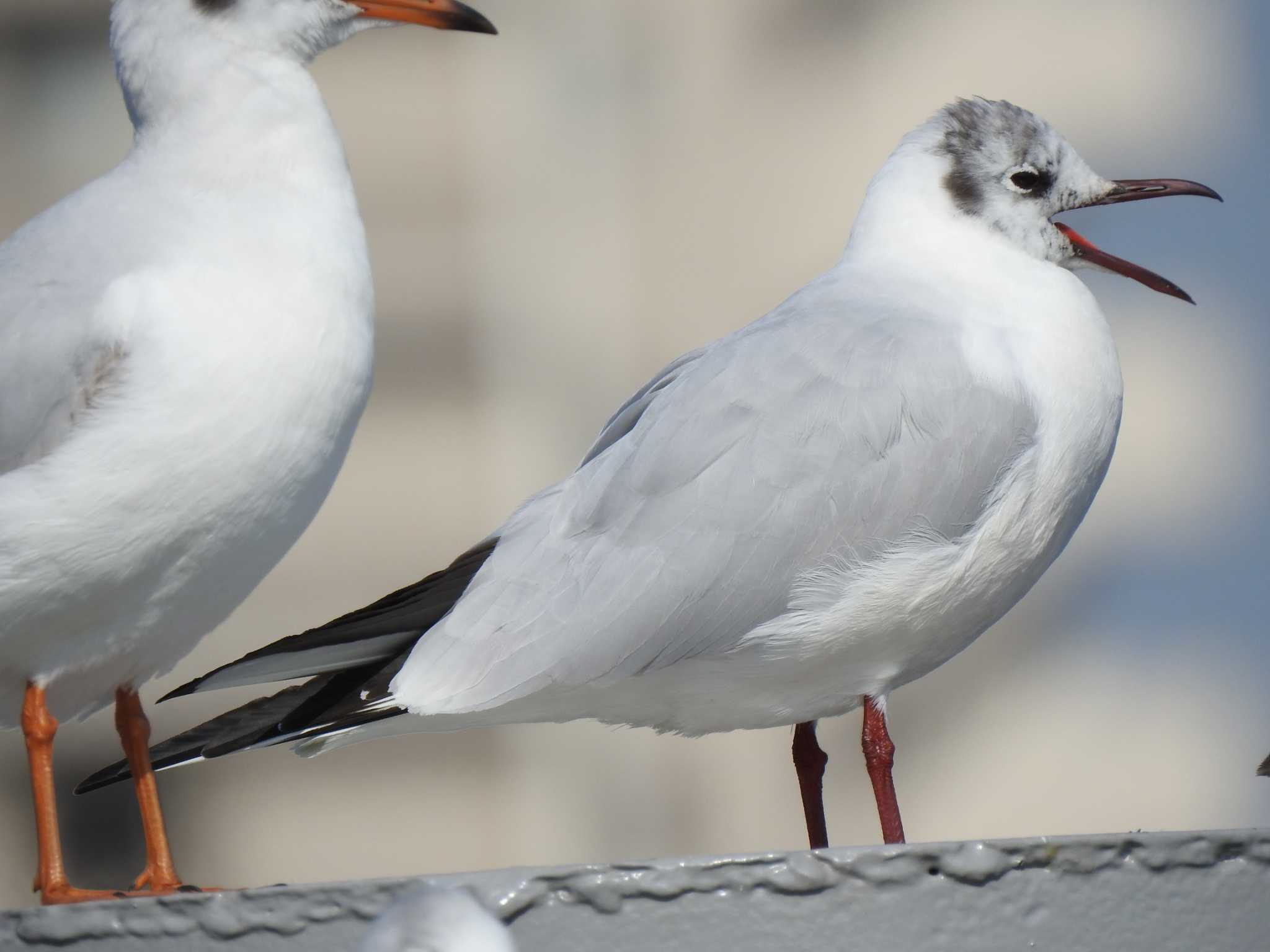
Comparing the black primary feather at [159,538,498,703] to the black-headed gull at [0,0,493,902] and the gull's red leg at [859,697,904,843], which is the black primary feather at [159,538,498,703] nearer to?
the black-headed gull at [0,0,493,902]

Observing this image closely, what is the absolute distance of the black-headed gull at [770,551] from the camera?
2006 mm

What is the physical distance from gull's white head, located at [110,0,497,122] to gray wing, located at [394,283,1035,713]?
0.52 m

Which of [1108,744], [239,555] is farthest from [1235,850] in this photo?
[1108,744]

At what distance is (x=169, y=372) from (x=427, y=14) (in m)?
0.55

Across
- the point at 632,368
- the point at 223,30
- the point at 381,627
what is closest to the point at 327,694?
the point at 381,627

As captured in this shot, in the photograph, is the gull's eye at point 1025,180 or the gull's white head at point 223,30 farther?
the gull's eye at point 1025,180

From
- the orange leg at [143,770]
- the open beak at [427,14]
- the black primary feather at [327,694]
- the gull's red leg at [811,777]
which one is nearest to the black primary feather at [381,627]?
the black primary feather at [327,694]

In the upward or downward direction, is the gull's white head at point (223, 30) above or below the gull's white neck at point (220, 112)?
above

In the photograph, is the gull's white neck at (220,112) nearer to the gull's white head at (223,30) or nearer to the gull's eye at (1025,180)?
the gull's white head at (223,30)

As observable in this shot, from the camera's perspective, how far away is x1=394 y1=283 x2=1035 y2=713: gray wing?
6.65 ft

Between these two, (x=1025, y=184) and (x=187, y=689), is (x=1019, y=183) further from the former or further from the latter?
(x=187, y=689)

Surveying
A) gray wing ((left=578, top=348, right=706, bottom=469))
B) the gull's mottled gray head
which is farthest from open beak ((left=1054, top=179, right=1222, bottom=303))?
gray wing ((left=578, top=348, right=706, bottom=469))

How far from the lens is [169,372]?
76.4 inches

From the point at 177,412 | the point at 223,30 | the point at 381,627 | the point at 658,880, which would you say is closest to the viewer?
the point at 658,880
